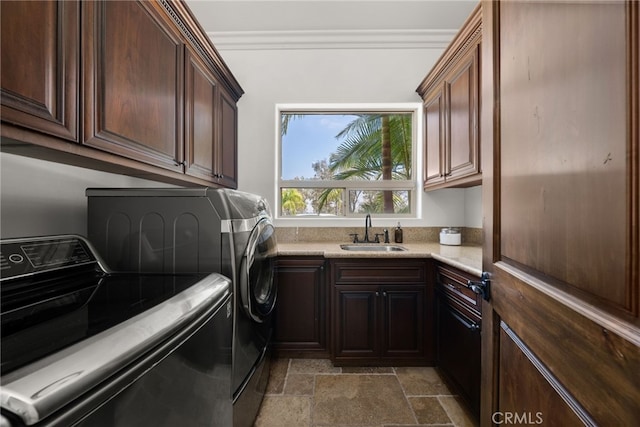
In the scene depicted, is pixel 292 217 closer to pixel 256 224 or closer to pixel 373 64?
pixel 256 224

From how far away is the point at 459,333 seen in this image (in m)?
1.63

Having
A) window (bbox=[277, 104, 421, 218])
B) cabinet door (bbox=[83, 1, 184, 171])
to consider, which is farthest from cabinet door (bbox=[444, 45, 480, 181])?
cabinet door (bbox=[83, 1, 184, 171])

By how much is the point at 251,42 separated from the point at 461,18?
1962 millimetres

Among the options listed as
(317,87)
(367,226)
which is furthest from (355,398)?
(317,87)

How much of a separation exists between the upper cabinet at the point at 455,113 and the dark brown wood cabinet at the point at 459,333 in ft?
2.39

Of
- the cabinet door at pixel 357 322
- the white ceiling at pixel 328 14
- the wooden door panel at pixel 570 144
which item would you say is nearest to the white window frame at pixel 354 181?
the white ceiling at pixel 328 14

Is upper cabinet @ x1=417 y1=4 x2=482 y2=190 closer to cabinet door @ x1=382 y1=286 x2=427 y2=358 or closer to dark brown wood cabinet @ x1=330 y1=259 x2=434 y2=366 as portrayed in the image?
dark brown wood cabinet @ x1=330 y1=259 x2=434 y2=366

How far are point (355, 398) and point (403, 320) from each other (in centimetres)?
64

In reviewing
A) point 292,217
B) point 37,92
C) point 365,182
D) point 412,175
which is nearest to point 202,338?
point 37,92

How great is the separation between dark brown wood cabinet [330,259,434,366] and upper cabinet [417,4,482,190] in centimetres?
78

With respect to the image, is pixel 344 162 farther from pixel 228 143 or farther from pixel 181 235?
pixel 181 235

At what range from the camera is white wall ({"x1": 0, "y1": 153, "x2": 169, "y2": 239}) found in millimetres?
1039

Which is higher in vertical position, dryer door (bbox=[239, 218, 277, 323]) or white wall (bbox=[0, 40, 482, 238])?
white wall (bbox=[0, 40, 482, 238])

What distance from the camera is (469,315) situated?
1.51 metres
